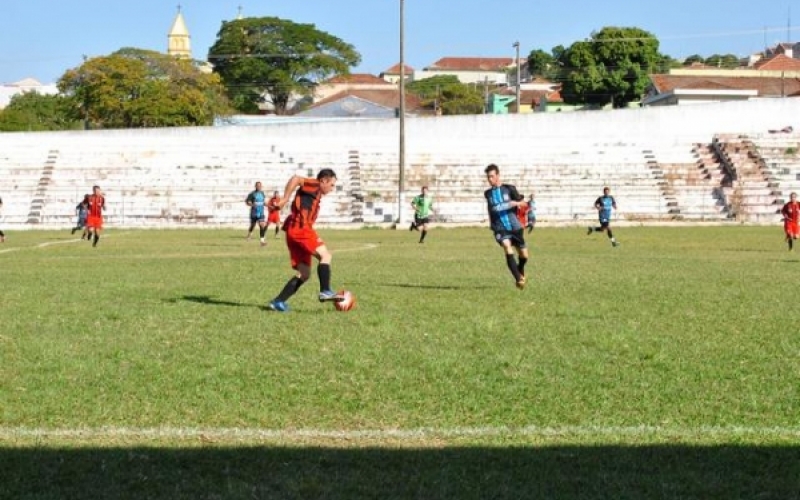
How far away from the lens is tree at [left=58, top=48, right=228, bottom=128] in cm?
8562

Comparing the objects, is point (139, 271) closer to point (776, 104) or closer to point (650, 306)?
point (650, 306)

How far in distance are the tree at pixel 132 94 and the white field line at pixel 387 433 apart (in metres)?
79.6

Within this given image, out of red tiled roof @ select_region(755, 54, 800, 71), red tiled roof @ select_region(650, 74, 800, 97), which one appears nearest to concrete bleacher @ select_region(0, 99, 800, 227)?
red tiled roof @ select_region(650, 74, 800, 97)

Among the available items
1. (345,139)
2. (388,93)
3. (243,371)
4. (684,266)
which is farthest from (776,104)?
(388,93)

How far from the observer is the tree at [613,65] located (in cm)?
10350

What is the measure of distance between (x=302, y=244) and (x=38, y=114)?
345ft

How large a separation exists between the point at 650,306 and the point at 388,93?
119 meters

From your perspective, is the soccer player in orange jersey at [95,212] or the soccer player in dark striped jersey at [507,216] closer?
the soccer player in dark striped jersey at [507,216]

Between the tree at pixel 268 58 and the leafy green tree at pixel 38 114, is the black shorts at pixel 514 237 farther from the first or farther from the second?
the tree at pixel 268 58

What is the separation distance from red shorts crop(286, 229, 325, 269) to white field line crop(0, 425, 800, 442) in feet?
21.8

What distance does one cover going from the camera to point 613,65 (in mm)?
104875

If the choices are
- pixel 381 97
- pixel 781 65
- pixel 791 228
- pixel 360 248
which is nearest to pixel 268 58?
pixel 381 97

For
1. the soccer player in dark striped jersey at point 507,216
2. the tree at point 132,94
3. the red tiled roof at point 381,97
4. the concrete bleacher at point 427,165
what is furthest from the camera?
the red tiled roof at point 381,97

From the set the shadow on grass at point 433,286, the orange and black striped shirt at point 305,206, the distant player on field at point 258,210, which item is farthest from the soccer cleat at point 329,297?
the distant player on field at point 258,210
